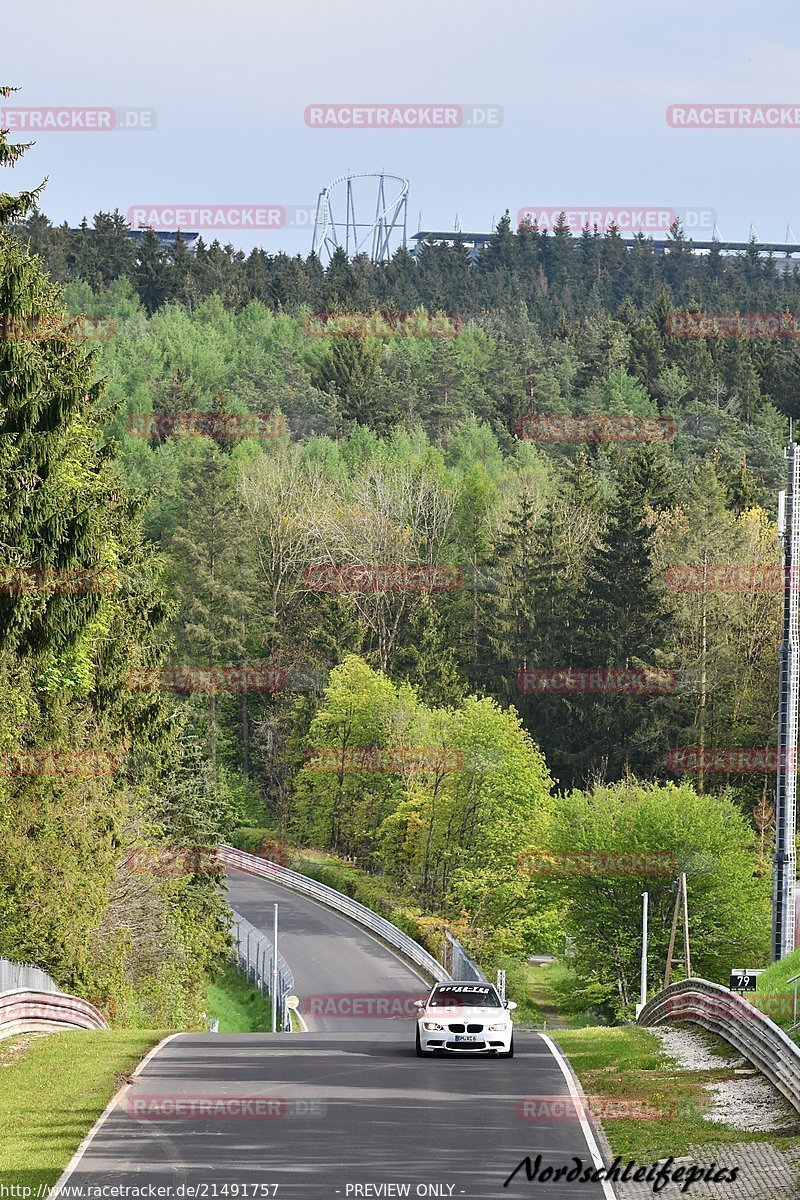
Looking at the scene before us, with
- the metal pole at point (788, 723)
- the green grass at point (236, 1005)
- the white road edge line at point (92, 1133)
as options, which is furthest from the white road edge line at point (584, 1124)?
the green grass at point (236, 1005)

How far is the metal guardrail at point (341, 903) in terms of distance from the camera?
68500 millimetres

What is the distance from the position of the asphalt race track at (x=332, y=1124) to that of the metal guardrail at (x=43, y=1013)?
2730 mm

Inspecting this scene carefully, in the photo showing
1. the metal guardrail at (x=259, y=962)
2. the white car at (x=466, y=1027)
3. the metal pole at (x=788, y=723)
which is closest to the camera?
the white car at (x=466, y=1027)

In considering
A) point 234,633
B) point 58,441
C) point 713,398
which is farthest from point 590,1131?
point 713,398

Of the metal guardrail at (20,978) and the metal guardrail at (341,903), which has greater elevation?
the metal guardrail at (20,978)

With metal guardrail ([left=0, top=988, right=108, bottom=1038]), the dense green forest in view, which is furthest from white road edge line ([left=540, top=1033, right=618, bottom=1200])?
the dense green forest

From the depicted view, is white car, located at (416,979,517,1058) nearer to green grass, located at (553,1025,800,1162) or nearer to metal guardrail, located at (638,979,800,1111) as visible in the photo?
green grass, located at (553,1025,800,1162)

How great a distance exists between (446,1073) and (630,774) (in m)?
63.9

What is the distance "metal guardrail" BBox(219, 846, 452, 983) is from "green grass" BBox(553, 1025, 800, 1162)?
31878mm

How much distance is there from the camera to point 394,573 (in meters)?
107

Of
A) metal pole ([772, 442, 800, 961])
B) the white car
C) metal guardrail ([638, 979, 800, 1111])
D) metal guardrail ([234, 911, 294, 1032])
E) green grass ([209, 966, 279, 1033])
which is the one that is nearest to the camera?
metal guardrail ([638, 979, 800, 1111])

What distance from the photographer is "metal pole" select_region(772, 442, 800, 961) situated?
40719 mm

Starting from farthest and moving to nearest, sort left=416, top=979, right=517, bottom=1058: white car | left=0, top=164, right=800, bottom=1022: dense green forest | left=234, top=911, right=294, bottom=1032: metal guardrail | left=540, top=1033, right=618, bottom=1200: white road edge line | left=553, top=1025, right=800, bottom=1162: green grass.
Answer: left=234, top=911, right=294, bottom=1032: metal guardrail < left=0, top=164, right=800, bottom=1022: dense green forest < left=416, top=979, right=517, bottom=1058: white car < left=553, top=1025, right=800, bottom=1162: green grass < left=540, top=1033, right=618, bottom=1200: white road edge line

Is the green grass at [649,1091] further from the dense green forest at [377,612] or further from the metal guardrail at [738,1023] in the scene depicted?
the dense green forest at [377,612]
